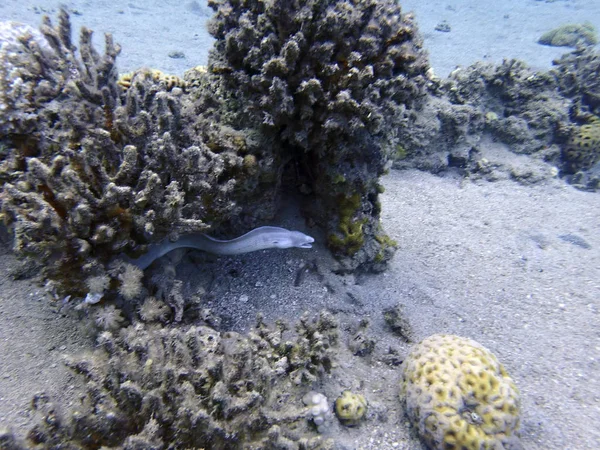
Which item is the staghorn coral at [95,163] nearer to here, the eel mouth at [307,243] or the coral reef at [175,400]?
the coral reef at [175,400]

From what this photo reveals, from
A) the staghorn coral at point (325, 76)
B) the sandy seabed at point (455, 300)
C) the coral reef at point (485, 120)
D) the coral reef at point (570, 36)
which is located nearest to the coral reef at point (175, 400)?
the sandy seabed at point (455, 300)

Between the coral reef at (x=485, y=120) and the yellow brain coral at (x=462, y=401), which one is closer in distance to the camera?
the yellow brain coral at (x=462, y=401)

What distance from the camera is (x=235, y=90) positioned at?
308 centimetres

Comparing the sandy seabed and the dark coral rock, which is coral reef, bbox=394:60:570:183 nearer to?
the dark coral rock

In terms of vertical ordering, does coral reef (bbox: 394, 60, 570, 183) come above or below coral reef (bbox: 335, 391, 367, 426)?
above

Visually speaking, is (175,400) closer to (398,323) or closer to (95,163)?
(95,163)

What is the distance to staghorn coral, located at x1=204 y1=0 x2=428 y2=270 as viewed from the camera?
272 cm

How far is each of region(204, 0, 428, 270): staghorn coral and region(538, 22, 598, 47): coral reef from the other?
15563 mm

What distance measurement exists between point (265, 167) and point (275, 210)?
60 cm

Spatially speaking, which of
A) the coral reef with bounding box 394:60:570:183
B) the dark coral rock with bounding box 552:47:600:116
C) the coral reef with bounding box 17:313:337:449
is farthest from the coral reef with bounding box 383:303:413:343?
the dark coral rock with bounding box 552:47:600:116

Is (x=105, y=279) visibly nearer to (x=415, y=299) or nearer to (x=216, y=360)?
(x=216, y=360)

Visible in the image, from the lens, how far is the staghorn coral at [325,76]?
2.72 meters

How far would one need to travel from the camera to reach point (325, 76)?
282cm

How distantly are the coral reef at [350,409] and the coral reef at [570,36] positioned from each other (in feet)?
57.3
